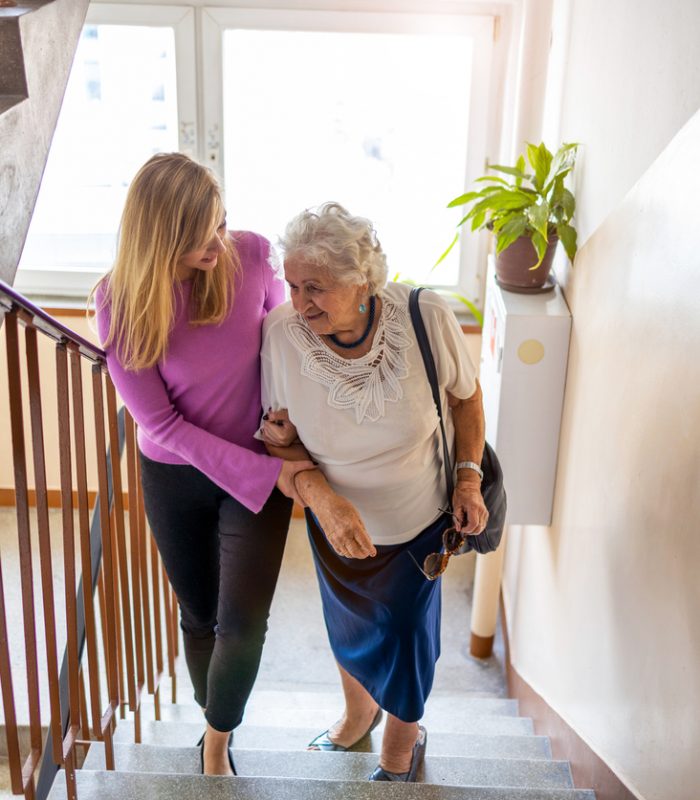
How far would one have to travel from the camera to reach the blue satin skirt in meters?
2.04

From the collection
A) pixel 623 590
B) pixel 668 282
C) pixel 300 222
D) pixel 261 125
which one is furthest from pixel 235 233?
pixel 261 125

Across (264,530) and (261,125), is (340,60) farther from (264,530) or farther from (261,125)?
(264,530)

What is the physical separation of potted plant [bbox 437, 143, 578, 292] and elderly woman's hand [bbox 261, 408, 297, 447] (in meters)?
1.03

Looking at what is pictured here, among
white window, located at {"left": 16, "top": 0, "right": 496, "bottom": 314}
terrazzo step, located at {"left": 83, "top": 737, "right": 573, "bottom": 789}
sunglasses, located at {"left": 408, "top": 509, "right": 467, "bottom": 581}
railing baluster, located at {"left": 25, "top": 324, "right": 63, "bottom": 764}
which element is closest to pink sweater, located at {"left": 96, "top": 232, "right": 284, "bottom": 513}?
railing baluster, located at {"left": 25, "top": 324, "right": 63, "bottom": 764}

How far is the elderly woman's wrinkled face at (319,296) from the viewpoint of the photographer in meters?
1.76

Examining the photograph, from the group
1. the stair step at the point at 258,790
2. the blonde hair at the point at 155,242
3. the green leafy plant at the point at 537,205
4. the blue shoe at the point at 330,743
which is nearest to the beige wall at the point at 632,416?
the green leafy plant at the point at 537,205

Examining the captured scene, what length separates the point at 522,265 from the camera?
2756 millimetres

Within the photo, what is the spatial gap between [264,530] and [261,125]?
8.33ft

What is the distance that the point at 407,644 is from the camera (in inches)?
81.7

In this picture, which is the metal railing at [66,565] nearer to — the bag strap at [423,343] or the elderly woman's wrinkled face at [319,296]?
the elderly woman's wrinkled face at [319,296]

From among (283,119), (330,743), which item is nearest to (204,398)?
(330,743)

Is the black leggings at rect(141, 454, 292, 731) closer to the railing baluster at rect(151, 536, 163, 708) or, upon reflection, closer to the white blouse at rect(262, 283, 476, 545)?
the white blouse at rect(262, 283, 476, 545)

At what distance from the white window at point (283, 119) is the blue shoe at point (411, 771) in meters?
2.26

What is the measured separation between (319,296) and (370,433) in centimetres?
30
